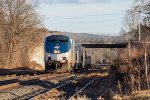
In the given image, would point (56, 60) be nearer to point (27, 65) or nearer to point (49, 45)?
point (49, 45)

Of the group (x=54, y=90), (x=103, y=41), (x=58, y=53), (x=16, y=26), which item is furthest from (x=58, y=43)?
(x=103, y=41)

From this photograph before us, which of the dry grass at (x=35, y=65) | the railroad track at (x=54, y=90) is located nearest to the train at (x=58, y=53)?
the railroad track at (x=54, y=90)

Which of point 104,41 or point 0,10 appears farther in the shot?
point 104,41

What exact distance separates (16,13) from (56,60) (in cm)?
2581

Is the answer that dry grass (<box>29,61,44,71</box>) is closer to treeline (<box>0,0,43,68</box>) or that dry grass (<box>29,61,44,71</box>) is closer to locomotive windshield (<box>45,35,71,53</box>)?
treeline (<box>0,0,43,68</box>)

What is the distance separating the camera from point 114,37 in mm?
103062

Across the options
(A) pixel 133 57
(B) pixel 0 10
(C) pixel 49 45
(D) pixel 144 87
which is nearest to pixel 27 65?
(B) pixel 0 10

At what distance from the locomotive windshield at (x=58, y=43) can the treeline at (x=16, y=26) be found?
2163 cm

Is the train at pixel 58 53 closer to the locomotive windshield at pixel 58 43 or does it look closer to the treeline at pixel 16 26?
the locomotive windshield at pixel 58 43

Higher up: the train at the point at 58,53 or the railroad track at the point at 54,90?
the train at the point at 58,53

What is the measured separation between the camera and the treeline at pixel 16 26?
206 ft

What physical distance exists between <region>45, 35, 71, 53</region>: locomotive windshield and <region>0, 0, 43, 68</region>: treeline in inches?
852

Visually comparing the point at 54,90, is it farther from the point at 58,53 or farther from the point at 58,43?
the point at 58,43

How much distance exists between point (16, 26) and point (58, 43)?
2401 centimetres
